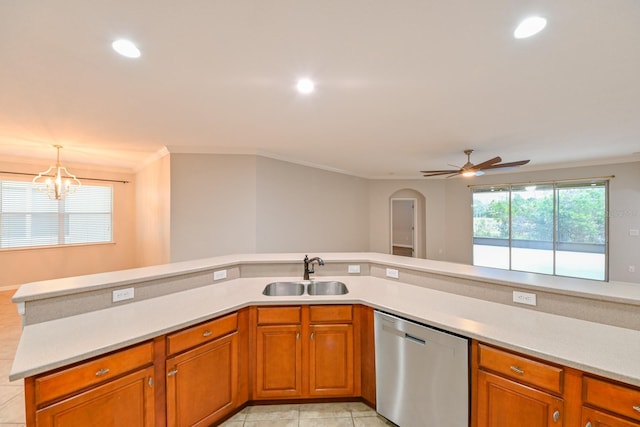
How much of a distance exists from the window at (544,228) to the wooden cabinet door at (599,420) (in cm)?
604

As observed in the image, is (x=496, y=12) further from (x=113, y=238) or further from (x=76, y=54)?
(x=113, y=238)

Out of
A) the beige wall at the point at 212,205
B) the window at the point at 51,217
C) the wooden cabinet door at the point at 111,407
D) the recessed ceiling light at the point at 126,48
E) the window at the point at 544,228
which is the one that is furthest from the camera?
the window at the point at 544,228

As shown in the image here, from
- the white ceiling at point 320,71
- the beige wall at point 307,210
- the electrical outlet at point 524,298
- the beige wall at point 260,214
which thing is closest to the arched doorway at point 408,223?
the beige wall at point 260,214

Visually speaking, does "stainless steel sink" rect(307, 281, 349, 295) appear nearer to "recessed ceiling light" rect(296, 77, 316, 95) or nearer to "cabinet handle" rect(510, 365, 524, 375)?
"cabinet handle" rect(510, 365, 524, 375)

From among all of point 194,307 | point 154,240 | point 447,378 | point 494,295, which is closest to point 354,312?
point 447,378

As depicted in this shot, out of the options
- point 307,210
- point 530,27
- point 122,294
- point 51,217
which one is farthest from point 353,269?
point 51,217

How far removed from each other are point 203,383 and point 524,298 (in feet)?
7.45

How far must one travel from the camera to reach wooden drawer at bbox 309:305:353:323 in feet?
6.85

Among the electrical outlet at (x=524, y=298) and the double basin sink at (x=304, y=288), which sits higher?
the electrical outlet at (x=524, y=298)

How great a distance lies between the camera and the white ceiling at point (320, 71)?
1.35 m

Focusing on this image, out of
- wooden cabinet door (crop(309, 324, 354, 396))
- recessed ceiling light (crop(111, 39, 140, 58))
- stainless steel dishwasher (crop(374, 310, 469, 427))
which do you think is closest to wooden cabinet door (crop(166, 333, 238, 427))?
wooden cabinet door (crop(309, 324, 354, 396))

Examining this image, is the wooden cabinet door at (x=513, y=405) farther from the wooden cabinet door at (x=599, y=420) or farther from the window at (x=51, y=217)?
the window at (x=51, y=217)

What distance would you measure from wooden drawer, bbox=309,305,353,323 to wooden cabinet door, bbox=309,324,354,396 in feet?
0.15

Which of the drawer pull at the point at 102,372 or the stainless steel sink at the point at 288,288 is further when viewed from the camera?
the stainless steel sink at the point at 288,288
